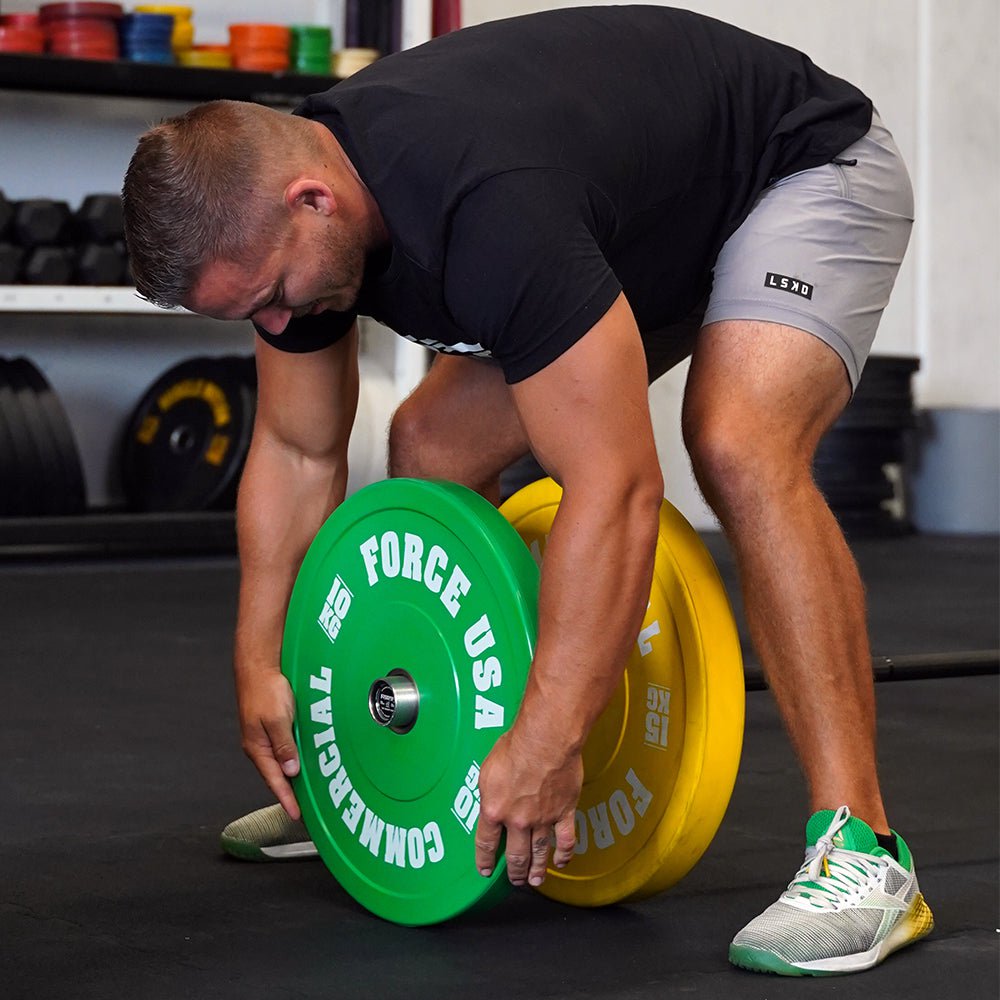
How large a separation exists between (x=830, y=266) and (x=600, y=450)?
16.0 inches

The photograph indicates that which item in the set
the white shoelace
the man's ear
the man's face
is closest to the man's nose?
the man's face

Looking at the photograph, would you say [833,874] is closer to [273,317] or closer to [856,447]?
[273,317]

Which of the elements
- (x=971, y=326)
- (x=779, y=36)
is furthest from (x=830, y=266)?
(x=971, y=326)

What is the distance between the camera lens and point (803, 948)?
1.44m

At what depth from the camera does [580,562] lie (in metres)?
1.35

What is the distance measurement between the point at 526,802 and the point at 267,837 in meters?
0.53

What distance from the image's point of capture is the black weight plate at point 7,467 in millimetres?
4359

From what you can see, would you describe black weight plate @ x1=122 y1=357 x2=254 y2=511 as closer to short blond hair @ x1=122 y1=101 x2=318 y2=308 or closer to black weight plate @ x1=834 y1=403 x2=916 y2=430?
black weight plate @ x1=834 y1=403 x2=916 y2=430

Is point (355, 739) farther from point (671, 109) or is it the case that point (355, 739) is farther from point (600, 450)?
point (671, 109)

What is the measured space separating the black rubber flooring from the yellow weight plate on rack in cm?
6

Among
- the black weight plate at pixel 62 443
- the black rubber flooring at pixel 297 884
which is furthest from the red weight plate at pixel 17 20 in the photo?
the black rubber flooring at pixel 297 884

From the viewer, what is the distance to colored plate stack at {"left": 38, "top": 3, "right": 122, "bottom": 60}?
14.6ft

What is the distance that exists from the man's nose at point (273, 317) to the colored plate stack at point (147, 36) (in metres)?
3.30

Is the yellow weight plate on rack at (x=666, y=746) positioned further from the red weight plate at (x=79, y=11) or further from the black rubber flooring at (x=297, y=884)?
the red weight plate at (x=79, y=11)
